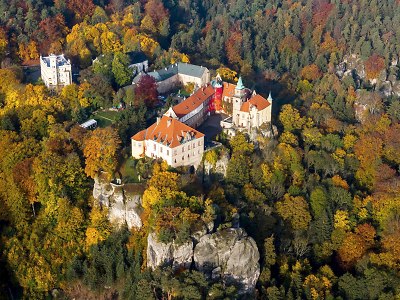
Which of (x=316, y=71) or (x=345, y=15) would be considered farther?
(x=345, y=15)

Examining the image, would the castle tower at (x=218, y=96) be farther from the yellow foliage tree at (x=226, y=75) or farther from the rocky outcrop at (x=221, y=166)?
the rocky outcrop at (x=221, y=166)

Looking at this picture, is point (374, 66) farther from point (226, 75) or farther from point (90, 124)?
point (90, 124)

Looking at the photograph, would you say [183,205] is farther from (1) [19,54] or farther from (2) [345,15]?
(2) [345,15]

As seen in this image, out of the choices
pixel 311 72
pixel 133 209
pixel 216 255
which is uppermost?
pixel 133 209

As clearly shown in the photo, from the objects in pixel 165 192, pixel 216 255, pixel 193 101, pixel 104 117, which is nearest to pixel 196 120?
pixel 193 101

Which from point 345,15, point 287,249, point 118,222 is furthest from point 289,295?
point 345,15
